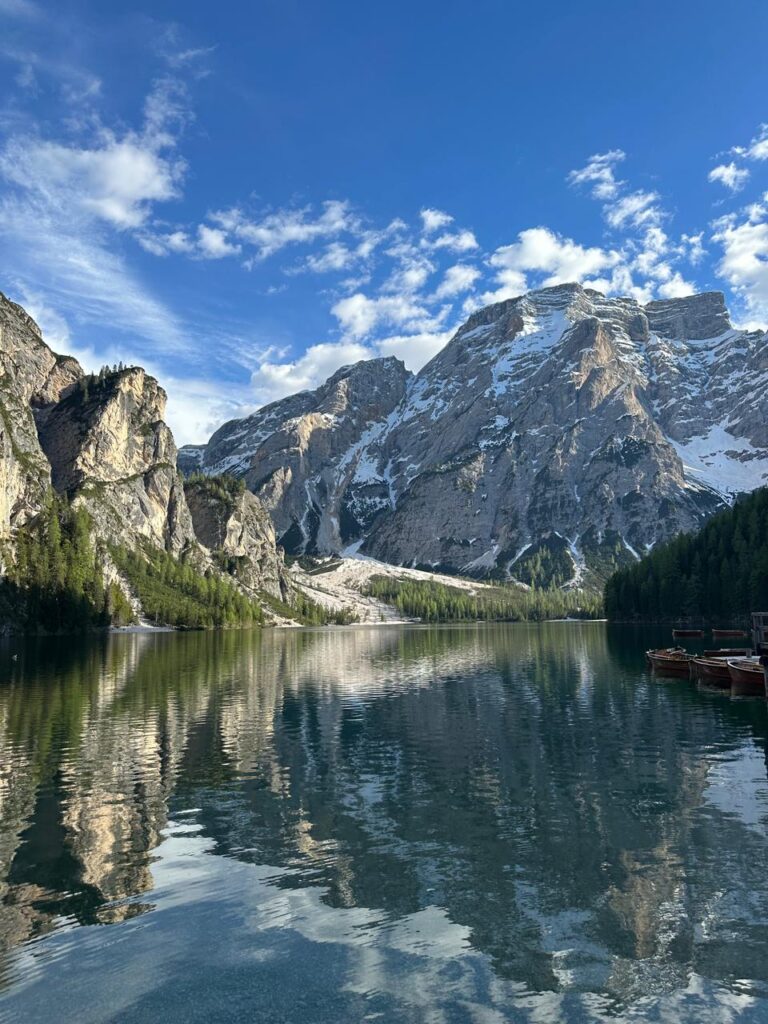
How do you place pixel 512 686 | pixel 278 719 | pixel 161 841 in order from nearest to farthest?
pixel 161 841 → pixel 278 719 → pixel 512 686

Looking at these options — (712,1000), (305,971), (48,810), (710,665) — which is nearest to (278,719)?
(48,810)

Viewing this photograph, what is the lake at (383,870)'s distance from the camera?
14.8 metres

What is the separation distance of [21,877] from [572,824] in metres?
19.4

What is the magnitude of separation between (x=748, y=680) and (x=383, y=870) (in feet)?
188

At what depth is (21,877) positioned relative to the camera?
71.2ft

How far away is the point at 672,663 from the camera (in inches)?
3361

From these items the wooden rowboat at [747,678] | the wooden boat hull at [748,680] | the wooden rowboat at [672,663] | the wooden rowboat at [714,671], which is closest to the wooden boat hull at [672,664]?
the wooden rowboat at [672,663]

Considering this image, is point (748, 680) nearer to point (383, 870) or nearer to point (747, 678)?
point (747, 678)

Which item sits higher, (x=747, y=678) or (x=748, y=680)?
(x=747, y=678)

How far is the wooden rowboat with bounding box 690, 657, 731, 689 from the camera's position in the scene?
73.3 metres

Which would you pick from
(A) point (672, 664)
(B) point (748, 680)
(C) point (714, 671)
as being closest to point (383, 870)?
(B) point (748, 680)

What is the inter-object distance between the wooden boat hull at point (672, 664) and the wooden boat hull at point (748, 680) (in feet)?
47.6

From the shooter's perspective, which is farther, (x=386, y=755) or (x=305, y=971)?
(x=386, y=755)

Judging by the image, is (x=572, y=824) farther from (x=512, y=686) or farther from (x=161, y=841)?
(x=512, y=686)
